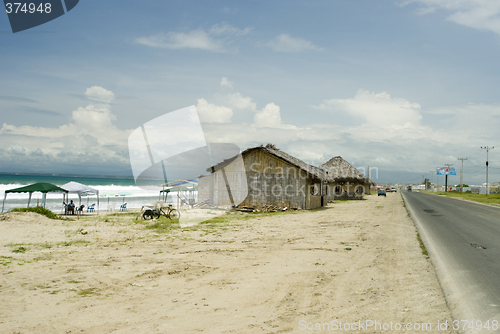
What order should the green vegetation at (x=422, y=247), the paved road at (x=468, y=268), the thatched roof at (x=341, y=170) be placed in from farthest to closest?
1. the thatched roof at (x=341, y=170)
2. the green vegetation at (x=422, y=247)
3. the paved road at (x=468, y=268)

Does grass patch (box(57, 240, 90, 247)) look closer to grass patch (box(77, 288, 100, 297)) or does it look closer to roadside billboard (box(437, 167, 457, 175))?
grass patch (box(77, 288, 100, 297))

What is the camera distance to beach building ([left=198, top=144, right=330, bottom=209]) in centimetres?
2383

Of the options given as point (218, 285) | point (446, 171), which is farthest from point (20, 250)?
point (446, 171)

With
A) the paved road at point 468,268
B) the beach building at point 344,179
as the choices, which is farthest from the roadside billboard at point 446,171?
the paved road at point 468,268

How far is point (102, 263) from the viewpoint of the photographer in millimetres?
8070

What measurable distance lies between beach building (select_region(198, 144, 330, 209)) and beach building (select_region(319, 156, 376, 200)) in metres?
17.2

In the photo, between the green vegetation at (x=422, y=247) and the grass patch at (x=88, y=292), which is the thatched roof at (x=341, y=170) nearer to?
the green vegetation at (x=422, y=247)

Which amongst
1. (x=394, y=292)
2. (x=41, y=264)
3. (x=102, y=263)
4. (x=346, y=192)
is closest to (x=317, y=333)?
(x=394, y=292)

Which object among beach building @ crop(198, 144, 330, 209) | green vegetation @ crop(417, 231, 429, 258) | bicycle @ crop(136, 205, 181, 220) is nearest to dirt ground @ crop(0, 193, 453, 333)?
green vegetation @ crop(417, 231, 429, 258)

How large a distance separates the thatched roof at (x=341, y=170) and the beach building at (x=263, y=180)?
1748cm

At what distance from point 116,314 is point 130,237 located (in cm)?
816

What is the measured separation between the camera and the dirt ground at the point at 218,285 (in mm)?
4461

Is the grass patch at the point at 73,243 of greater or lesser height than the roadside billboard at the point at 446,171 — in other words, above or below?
below

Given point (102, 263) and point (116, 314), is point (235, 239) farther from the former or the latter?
point (116, 314)
